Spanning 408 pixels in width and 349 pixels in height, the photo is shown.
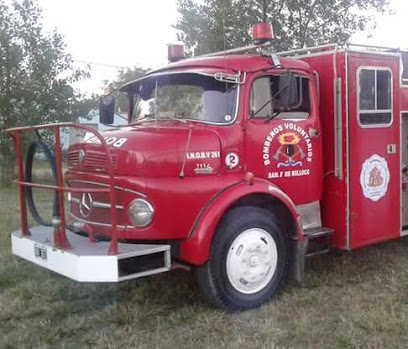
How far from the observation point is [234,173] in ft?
15.6

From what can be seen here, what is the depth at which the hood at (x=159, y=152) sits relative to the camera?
4375mm

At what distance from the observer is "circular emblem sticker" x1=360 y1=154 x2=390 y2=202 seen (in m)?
5.63

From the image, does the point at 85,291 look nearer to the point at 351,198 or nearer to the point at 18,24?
the point at 351,198

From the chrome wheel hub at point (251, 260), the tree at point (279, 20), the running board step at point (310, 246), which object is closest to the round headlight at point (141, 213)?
the chrome wheel hub at point (251, 260)

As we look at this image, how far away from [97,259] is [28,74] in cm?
1226

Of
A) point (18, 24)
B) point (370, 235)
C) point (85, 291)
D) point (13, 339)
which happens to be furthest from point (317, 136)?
point (18, 24)

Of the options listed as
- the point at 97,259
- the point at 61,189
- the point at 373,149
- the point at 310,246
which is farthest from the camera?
the point at 373,149

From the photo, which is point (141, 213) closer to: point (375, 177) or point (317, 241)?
point (317, 241)

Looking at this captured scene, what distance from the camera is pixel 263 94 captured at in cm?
495

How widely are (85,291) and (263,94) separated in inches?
101

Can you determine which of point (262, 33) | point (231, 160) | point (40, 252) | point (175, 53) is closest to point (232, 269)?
point (231, 160)

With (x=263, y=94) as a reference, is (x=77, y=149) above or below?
below

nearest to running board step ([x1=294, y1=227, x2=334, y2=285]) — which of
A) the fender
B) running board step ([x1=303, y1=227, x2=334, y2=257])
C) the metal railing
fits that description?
running board step ([x1=303, y1=227, x2=334, y2=257])

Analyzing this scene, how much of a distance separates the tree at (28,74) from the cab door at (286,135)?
11042mm
